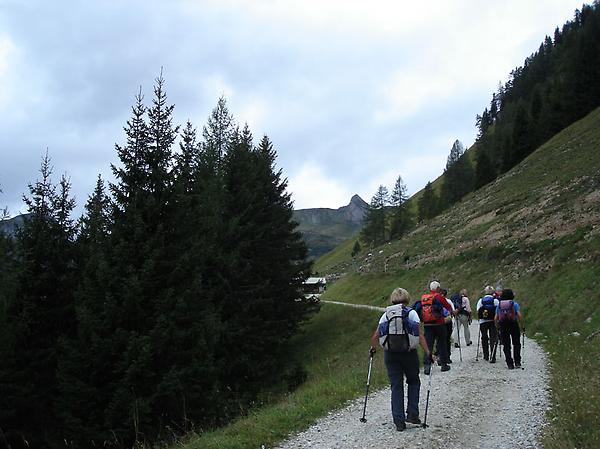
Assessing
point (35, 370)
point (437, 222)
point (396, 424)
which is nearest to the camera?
point (396, 424)

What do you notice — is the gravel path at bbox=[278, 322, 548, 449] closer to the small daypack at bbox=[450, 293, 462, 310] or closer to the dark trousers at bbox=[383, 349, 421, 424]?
the dark trousers at bbox=[383, 349, 421, 424]

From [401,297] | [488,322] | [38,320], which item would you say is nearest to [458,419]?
[401,297]

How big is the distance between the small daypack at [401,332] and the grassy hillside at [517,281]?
229cm

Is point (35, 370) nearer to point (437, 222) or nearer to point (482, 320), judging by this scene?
point (482, 320)

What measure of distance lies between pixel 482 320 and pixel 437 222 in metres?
49.4

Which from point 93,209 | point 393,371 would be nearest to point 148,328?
point 93,209

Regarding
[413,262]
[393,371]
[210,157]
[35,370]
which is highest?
[210,157]

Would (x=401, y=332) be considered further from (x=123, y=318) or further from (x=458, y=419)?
(x=123, y=318)

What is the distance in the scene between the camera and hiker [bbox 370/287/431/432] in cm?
771

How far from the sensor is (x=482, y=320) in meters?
14.8

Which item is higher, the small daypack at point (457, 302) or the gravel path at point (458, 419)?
the small daypack at point (457, 302)

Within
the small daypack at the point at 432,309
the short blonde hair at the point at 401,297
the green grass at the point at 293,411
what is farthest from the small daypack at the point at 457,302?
the short blonde hair at the point at 401,297

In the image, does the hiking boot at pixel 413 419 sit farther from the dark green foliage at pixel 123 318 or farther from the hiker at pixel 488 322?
the hiker at pixel 488 322

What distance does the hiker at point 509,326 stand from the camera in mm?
13188
